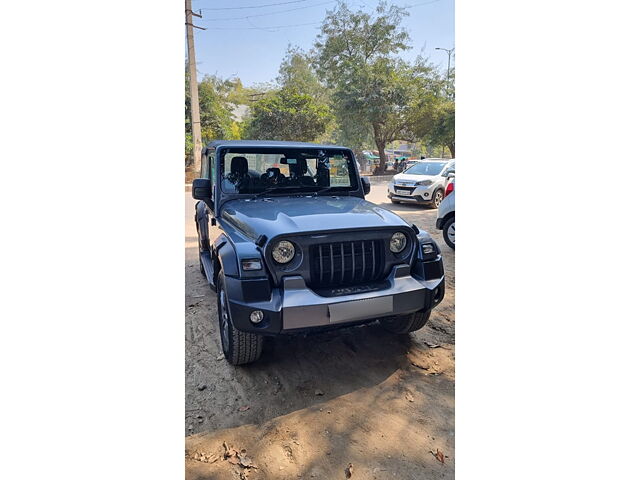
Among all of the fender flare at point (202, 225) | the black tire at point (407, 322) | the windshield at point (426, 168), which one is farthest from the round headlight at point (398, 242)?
the windshield at point (426, 168)

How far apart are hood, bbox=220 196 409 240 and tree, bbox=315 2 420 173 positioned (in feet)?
5.35

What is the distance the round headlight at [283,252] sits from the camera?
223cm

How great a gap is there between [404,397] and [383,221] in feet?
3.41

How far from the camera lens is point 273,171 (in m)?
3.22

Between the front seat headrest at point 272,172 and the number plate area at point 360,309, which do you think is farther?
the front seat headrest at point 272,172

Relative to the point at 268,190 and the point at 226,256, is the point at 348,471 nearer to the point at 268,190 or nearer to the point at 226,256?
the point at 226,256

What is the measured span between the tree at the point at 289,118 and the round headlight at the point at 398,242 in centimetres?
885

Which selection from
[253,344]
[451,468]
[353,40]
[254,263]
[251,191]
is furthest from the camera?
[353,40]

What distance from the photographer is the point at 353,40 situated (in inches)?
275

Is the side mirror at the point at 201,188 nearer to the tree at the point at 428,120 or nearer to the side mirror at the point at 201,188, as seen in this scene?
the side mirror at the point at 201,188

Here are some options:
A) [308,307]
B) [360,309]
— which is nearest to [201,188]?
[308,307]

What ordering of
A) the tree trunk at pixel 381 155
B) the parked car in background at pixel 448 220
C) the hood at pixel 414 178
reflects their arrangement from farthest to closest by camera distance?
1. the tree trunk at pixel 381 155
2. the hood at pixel 414 178
3. the parked car in background at pixel 448 220
